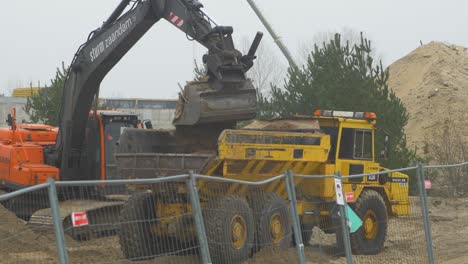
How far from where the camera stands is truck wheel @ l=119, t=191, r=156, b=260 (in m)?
7.16

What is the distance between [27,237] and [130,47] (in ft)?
26.7

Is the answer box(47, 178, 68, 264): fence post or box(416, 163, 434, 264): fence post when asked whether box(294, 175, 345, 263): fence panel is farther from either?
box(47, 178, 68, 264): fence post

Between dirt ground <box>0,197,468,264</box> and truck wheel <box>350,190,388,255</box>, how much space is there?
0.19 metres

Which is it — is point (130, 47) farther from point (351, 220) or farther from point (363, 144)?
point (351, 220)

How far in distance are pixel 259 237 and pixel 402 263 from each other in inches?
81.8

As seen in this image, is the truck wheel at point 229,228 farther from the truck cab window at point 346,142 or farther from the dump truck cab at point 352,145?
the truck cab window at point 346,142

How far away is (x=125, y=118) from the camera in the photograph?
15.5 meters

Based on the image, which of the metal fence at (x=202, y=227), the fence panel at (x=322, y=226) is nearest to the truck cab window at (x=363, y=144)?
the metal fence at (x=202, y=227)

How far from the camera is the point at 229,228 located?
32.8 feet

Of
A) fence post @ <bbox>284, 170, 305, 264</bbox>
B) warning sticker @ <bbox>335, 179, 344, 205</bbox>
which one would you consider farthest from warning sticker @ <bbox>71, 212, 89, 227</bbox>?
warning sticker @ <bbox>335, 179, 344, 205</bbox>

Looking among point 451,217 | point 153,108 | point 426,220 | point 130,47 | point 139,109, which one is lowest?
point 451,217

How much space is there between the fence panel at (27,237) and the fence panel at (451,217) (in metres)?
5.45

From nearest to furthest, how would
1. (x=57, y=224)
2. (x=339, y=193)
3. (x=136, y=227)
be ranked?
(x=57, y=224) < (x=136, y=227) < (x=339, y=193)

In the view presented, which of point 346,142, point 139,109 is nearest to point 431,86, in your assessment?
point 139,109
